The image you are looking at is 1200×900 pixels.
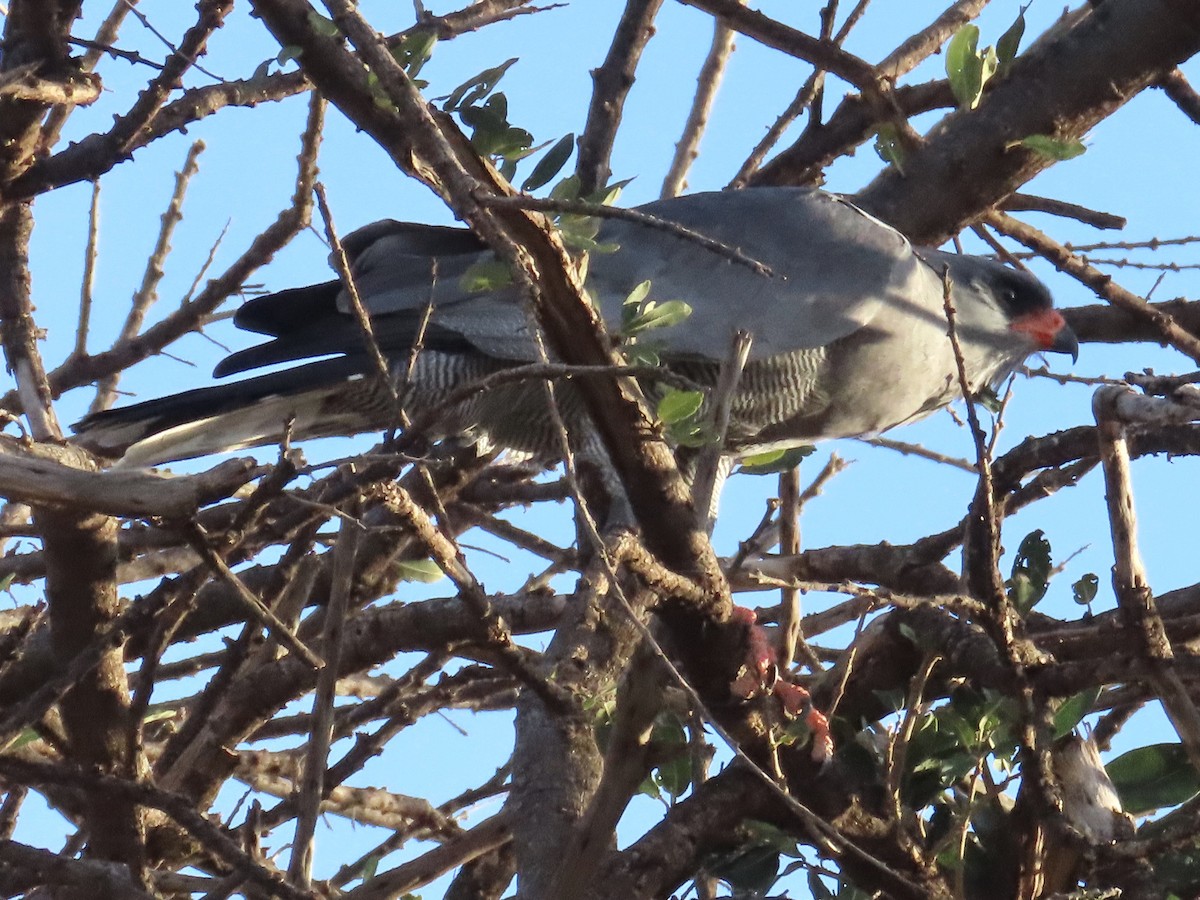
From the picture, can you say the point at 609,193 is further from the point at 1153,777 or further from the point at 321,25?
the point at 1153,777

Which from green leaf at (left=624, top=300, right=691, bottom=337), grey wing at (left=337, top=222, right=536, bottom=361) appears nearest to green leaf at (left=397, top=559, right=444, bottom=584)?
grey wing at (left=337, top=222, right=536, bottom=361)

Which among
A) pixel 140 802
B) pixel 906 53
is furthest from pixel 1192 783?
pixel 906 53

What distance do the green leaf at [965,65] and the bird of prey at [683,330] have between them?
2.02 feet

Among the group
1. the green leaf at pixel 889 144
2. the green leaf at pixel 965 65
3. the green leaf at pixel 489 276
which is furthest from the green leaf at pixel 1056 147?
the green leaf at pixel 489 276

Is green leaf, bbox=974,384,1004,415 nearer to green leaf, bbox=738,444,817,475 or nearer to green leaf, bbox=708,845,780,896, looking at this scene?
green leaf, bbox=738,444,817,475

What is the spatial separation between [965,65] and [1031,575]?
4.23ft

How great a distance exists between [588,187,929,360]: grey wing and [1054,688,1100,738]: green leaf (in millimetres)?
1597

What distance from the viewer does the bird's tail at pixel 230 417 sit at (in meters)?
3.24

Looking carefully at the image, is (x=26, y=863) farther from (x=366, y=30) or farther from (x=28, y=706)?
(x=366, y=30)

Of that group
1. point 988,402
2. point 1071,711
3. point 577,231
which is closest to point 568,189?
point 577,231

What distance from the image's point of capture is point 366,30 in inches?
64.0

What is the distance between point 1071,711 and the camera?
2260 mm

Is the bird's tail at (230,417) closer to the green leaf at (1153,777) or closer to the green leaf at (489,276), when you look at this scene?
the green leaf at (489,276)

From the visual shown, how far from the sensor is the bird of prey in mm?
3646
